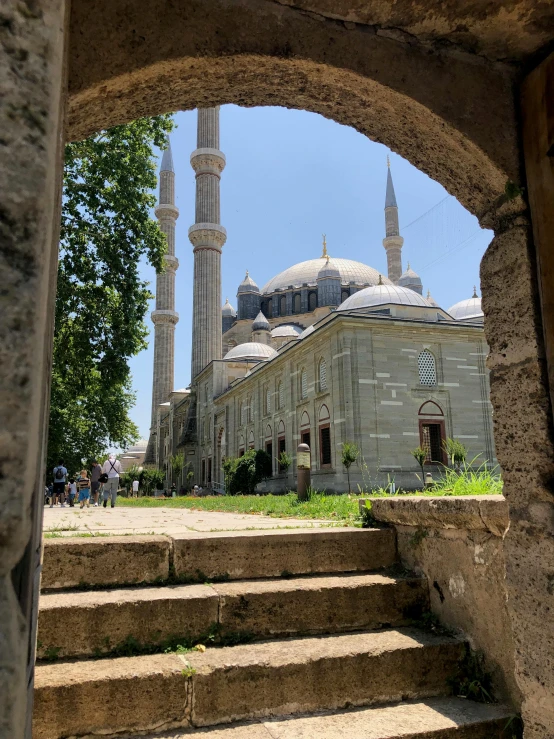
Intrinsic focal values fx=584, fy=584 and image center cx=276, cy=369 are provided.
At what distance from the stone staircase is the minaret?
4306 centimetres

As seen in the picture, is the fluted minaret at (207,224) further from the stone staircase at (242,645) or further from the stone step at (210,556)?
the stone staircase at (242,645)

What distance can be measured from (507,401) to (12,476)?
2146mm

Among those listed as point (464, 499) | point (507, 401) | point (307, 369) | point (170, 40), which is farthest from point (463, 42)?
point (307, 369)

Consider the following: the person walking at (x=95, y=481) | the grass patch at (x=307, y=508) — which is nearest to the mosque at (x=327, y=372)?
the grass patch at (x=307, y=508)

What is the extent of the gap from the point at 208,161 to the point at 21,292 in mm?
37721

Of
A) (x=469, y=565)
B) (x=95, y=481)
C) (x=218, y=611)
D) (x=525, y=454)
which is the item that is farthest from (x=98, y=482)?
(x=525, y=454)

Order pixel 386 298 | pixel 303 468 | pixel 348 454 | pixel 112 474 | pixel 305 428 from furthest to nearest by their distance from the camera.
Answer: pixel 386 298, pixel 305 428, pixel 348 454, pixel 112 474, pixel 303 468

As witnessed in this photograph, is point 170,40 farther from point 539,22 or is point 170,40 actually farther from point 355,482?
point 355,482

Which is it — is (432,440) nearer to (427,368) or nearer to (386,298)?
(427,368)

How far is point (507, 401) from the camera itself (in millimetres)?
2355

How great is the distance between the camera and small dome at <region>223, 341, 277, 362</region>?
125 feet

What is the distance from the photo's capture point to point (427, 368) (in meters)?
23.5

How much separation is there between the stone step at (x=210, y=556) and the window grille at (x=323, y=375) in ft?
66.8

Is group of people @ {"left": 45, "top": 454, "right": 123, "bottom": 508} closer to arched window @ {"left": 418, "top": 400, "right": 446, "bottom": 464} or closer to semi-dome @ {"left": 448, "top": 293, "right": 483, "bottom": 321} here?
arched window @ {"left": 418, "top": 400, "right": 446, "bottom": 464}
